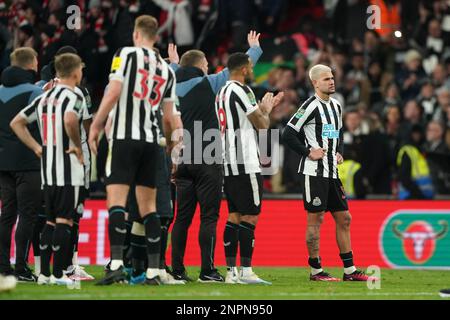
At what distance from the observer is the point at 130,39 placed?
17141mm

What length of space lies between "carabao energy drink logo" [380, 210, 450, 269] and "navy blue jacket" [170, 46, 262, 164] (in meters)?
4.36

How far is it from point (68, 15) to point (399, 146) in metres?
5.62

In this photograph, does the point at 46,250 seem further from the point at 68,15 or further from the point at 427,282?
the point at 68,15

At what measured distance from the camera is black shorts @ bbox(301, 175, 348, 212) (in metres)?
11.4

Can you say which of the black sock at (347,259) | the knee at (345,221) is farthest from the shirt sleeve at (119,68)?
the black sock at (347,259)

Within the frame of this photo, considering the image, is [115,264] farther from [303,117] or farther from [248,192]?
[303,117]

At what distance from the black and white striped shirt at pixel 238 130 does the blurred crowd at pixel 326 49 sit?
4785mm

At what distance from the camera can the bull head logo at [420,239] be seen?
14.6m

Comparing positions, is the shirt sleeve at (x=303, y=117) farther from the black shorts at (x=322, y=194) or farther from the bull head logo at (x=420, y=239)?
the bull head logo at (x=420, y=239)

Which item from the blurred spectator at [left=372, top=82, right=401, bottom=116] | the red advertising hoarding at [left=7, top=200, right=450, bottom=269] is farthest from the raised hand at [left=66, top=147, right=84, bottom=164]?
the blurred spectator at [left=372, top=82, right=401, bottom=116]

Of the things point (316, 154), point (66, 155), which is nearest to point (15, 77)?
point (66, 155)

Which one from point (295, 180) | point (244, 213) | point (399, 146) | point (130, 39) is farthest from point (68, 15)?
point (244, 213)

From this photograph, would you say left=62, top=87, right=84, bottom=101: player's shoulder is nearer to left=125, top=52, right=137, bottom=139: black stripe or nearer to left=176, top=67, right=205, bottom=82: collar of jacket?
left=125, top=52, right=137, bottom=139: black stripe

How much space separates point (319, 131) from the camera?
11555 mm
